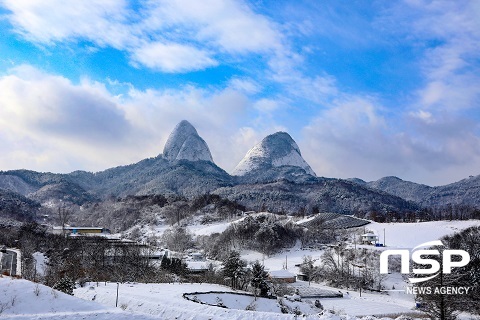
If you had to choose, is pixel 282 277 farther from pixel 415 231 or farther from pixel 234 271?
pixel 415 231

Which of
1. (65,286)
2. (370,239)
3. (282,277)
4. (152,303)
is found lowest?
(282,277)

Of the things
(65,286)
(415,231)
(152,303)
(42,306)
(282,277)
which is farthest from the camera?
(415,231)

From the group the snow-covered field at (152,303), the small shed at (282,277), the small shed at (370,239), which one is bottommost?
the small shed at (282,277)

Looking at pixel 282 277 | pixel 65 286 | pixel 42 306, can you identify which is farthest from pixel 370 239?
pixel 42 306

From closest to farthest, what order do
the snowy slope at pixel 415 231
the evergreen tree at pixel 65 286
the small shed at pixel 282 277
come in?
the evergreen tree at pixel 65 286, the small shed at pixel 282 277, the snowy slope at pixel 415 231

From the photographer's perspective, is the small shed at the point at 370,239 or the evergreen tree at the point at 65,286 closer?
the evergreen tree at the point at 65,286

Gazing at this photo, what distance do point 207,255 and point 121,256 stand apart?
21.2 metres

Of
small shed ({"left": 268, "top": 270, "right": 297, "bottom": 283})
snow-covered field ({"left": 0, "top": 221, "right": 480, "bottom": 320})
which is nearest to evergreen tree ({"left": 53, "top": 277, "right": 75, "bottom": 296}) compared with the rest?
snow-covered field ({"left": 0, "top": 221, "right": 480, "bottom": 320})

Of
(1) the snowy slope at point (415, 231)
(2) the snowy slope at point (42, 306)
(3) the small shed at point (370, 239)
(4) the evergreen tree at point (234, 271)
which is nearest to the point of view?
(2) the snowy slope at point (42, 306)

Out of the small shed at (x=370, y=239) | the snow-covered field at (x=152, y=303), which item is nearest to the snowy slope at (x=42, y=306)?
the snow-covered field at (x=152, y=303)

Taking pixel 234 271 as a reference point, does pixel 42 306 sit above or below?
above

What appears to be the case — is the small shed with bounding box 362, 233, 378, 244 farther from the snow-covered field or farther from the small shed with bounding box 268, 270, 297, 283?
the small shed with bounding box 268, 270, 297, 283

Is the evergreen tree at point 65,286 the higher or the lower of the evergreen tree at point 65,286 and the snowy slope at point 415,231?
the lower

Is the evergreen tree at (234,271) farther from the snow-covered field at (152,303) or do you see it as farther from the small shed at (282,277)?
the small shed at (282,277)
